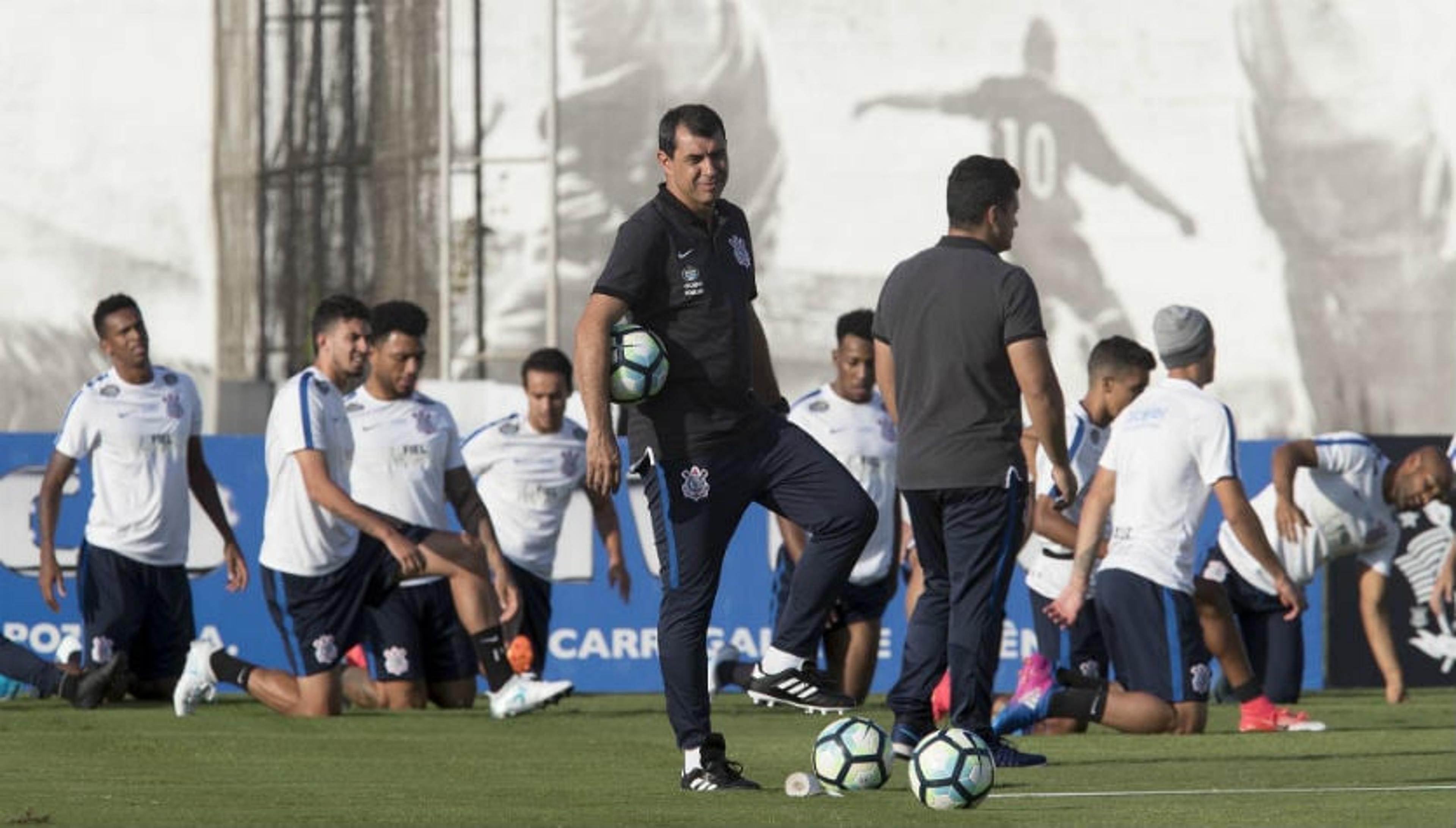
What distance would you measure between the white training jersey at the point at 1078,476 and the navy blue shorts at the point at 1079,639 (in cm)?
7

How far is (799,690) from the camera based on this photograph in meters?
8.73

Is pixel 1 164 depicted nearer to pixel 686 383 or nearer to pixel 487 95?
pixel 487 95

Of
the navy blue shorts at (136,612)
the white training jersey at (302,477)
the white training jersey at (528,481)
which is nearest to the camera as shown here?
the white training jersey at (302,477)

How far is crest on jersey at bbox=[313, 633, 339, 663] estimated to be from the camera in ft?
43.5

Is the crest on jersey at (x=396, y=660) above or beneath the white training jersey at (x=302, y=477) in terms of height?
beneath

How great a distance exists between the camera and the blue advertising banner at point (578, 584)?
51.7 feet

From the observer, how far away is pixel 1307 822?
25.4 feet

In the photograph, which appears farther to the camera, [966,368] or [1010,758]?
[1010,758]

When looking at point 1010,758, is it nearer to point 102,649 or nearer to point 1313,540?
point 1313,540

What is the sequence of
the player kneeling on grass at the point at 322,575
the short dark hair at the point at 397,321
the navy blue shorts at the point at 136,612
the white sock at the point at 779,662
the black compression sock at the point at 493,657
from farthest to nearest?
the navy blue shorts at the point at 136,612
the short dark hair at the point at 397,321
the black compression sock at the point at 493,657
the player kneeling on grass at the point at 322,575
the white sock at the point at 779,662

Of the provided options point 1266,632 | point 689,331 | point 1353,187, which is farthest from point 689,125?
point 1353,187

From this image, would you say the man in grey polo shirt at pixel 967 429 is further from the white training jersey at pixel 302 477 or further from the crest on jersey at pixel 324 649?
the crest on jersey at pixel 324 649

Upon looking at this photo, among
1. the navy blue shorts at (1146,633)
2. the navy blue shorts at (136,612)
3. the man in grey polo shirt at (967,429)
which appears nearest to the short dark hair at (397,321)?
the navy blue shorts at (136,612)

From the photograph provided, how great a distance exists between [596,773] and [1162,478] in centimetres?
325
